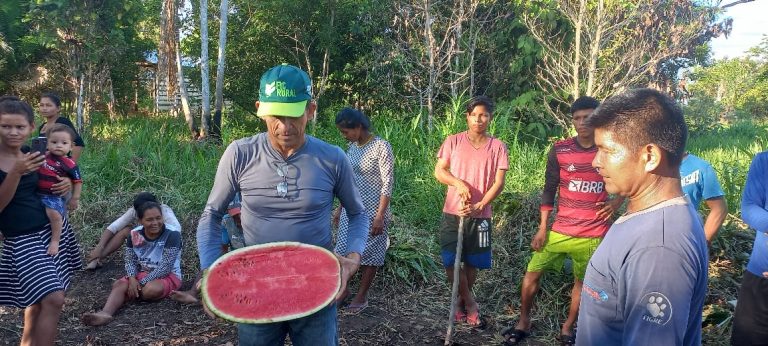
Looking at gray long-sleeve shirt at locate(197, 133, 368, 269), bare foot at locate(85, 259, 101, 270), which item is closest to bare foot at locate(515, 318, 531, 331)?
gray long-sleeve shirt at locate(197, 133, 368, 269)

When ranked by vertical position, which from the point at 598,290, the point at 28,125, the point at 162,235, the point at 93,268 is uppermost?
the point at 28,125

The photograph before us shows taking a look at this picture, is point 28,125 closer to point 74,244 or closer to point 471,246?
point 74,244

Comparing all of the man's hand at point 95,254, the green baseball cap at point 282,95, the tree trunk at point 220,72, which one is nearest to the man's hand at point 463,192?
the green baseball cap at point 282,95

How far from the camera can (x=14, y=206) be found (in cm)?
289

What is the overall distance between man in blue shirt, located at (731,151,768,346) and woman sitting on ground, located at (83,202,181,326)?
13.2 ft

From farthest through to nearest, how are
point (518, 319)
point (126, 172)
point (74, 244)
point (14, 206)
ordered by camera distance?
1. point (126, 172)
2. point (518, 319)
3. point (74, 244)
4. point (14, 206)

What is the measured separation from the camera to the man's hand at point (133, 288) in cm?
441

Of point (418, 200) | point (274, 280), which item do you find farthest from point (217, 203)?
point (418, 200)

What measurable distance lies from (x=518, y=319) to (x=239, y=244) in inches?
89.9

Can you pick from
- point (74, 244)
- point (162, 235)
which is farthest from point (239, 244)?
point (74, 244)

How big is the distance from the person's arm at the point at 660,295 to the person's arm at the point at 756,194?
1601 millimetres

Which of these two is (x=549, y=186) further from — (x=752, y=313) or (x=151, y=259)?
(x=151, y=259)

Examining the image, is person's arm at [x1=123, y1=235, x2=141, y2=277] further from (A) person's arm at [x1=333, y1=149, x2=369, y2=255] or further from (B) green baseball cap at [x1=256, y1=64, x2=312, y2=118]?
(B) green baseball cap at [x1=256, y1=64, x2=312, y2=118]

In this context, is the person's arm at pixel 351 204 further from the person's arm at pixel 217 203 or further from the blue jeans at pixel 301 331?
the person's arm at pixel 217 203
